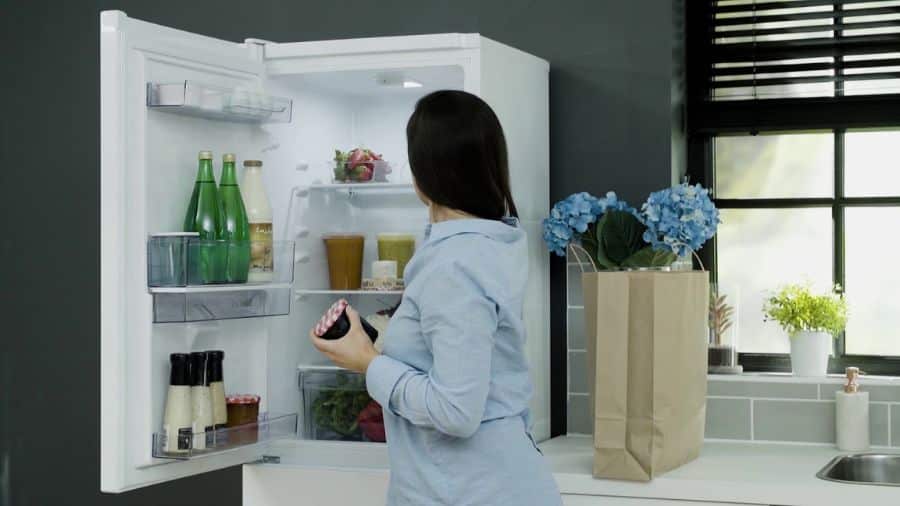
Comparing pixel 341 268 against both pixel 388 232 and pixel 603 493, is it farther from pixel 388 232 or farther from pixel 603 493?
pixel 603 493

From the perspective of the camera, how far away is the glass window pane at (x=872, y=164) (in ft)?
10.1

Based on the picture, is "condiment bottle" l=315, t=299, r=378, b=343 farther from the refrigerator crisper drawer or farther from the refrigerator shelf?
the refrigerator crisper drawer

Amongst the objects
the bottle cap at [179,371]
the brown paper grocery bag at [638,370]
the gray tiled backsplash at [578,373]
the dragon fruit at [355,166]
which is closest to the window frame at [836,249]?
the gray tiled backsplash at [578,373]

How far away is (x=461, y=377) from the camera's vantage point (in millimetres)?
1705

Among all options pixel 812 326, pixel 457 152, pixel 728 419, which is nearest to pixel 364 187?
pixel 457 152

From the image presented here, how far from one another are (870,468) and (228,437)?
Answer: 1.43 metres

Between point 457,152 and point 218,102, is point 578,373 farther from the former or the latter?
point 457,152

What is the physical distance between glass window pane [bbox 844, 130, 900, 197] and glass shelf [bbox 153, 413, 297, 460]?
1.56 m

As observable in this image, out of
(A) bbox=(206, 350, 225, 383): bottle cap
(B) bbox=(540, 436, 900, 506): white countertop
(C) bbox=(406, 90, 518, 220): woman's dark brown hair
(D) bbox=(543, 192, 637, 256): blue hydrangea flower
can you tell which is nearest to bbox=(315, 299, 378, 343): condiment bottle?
(C) bbox=(406, 90, 518, 220): woman's dark brown hair

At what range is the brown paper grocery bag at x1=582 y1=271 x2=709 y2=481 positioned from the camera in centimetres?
246

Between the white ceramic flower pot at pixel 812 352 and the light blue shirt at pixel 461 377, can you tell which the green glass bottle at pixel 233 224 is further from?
the white ceramic flower pot at pixel 812 352

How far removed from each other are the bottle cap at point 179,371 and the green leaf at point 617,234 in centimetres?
96
